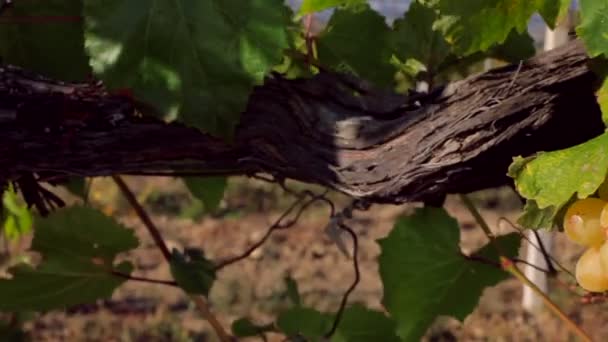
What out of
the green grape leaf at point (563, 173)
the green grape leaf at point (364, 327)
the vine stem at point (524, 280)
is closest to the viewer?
the green grape leaf at point (563, 173)

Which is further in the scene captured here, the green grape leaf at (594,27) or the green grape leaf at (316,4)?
the green grape leaf at (316,4)

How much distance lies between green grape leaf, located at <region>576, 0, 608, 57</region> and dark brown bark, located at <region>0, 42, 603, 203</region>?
0.09 meters

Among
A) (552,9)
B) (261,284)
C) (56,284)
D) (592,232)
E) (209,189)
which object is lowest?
(592,232)

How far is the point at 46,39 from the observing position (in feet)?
2.96

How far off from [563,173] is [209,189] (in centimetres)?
65

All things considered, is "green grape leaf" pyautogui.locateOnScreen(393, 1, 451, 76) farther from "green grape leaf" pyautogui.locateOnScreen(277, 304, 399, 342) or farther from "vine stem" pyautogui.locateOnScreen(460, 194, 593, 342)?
"green grape leaf" pyautogui.locateOnScreen(277, 304, 399, 342)

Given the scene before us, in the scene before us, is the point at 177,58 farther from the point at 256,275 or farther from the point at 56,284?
the point at 256,275

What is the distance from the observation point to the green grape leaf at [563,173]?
0.56m

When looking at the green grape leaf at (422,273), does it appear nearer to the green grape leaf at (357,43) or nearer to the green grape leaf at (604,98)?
the green grape leaf at (357,43)

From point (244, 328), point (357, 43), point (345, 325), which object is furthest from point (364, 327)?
point (357, 43)

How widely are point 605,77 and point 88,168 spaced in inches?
15.9

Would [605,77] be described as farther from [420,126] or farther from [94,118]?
[94,118]

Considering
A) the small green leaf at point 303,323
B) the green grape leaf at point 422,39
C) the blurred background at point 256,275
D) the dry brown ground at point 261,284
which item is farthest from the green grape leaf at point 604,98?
the dry brown ground at point 261,284

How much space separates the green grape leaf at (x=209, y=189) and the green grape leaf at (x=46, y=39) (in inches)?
11.7
